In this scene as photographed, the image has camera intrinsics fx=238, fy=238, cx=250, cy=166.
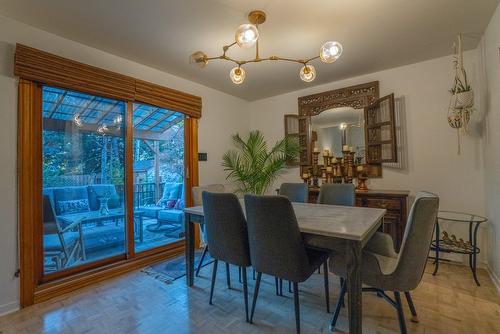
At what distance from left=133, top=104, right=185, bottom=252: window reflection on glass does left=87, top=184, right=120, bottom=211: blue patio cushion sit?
0.23 meters

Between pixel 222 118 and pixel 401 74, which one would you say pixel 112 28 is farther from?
pixel 401 74

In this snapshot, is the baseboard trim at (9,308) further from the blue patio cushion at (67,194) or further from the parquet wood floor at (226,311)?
the blue patio cushion at (67,194)

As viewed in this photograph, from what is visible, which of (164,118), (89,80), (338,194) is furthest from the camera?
(164,118)

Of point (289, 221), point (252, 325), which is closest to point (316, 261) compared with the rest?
point (289, 221)

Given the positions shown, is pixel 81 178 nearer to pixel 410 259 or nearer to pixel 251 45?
pixel 251 45

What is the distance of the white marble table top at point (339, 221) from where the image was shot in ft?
4.44

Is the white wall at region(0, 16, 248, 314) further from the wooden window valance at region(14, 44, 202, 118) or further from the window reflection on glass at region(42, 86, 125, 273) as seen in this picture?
the window reflection on glass at region(42, 86, 125, 273)

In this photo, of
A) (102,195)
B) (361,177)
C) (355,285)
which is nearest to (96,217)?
(102,195)

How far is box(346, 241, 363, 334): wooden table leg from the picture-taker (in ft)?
4.34

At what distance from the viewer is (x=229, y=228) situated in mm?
1773

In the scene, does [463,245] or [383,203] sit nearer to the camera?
[463,245]

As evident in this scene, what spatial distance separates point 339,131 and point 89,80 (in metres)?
3.15

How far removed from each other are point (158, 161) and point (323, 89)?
268 cm

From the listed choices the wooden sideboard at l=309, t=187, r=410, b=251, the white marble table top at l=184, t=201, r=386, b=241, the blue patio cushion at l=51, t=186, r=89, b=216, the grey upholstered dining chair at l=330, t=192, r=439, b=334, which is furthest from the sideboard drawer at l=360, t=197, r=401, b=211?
the blue patio cushion at l=51, t=186, r=89, b=216
